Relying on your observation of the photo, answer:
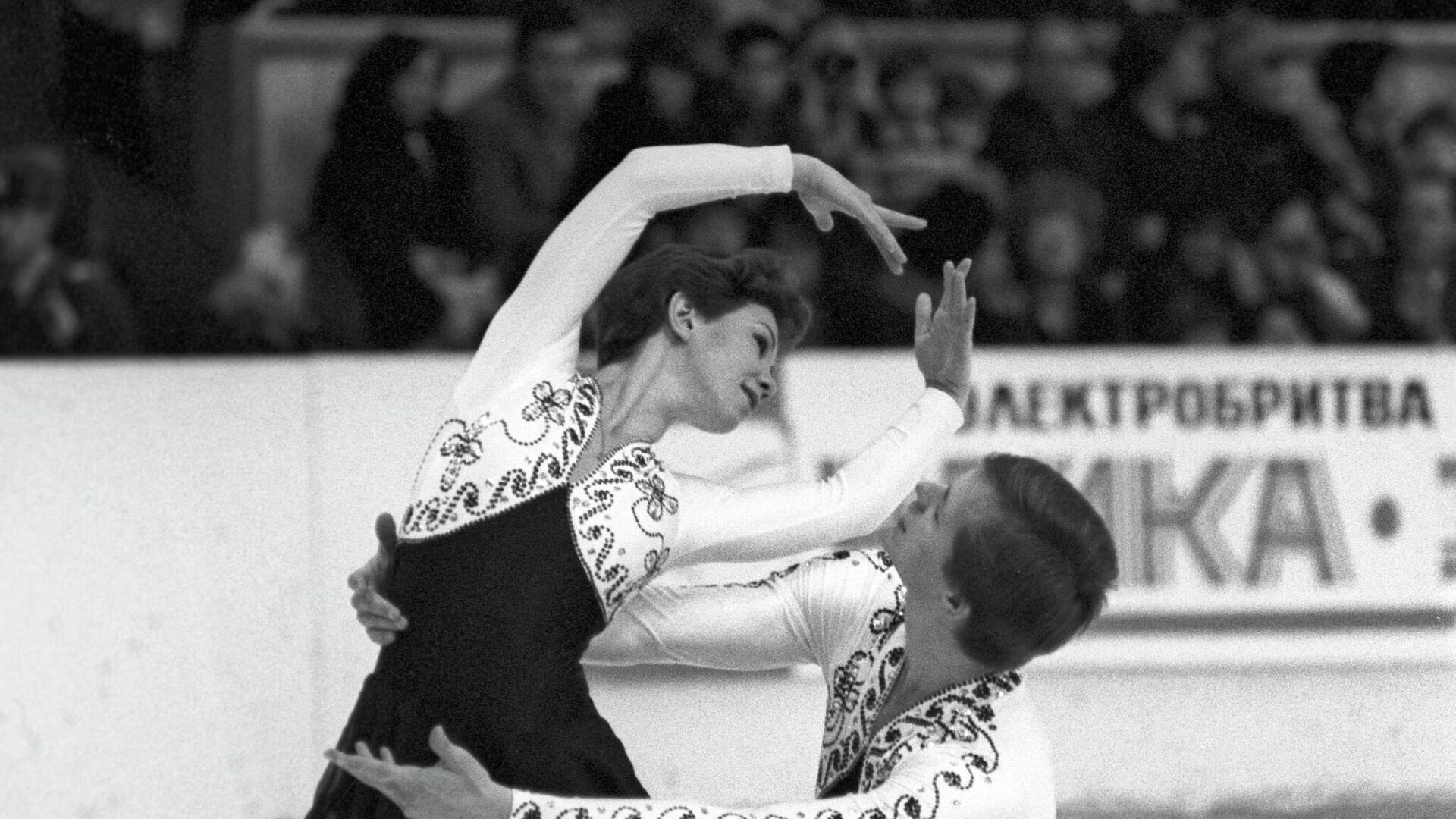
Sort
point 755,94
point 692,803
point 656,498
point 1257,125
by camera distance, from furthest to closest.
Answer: point 1257,125
point 755,94
point 656,498
point 692,803

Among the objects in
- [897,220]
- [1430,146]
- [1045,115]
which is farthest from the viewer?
[1430,146]

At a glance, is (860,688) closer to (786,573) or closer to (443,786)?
(786,573)

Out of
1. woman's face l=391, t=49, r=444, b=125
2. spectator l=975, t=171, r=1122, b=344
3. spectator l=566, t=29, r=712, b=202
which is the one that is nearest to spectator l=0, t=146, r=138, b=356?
woman's face l=391, t=49, r=444, b=125

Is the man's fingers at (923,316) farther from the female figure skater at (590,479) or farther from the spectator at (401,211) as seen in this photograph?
the spectator at (401,211)

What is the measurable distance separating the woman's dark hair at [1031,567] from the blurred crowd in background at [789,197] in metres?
2.66

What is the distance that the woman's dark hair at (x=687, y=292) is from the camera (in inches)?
108

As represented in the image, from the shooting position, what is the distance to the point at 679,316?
107 inches

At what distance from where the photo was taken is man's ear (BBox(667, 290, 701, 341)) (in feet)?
8.93

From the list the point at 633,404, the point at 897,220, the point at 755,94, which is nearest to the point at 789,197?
the point at 755,94

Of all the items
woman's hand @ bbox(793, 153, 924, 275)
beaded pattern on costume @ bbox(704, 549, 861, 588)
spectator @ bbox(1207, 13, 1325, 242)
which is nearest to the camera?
woman's hand @ bbox(793, 153, 924, 275)

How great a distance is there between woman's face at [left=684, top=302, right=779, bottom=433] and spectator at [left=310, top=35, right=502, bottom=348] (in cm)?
260

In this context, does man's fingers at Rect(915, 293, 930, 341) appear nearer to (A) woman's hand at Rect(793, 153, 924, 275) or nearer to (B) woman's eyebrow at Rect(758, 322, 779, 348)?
(A) woman's hand at Rect(793, 153, 924, 275)

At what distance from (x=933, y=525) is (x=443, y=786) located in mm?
693

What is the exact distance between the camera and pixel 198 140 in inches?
226
